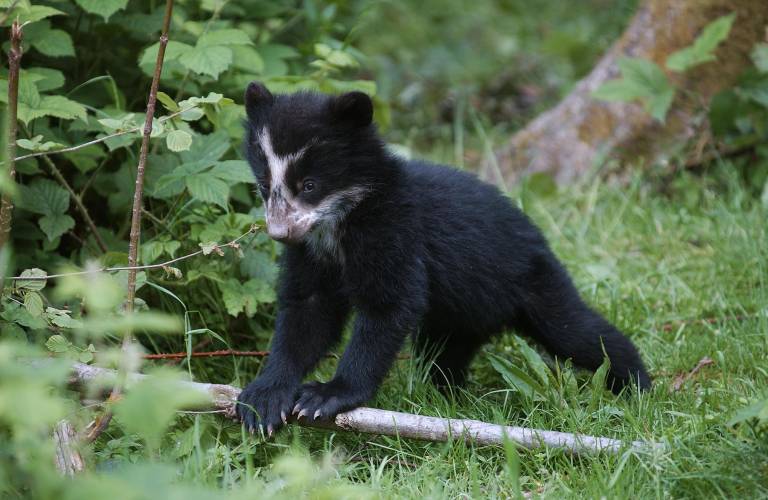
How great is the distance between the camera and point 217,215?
4855mm

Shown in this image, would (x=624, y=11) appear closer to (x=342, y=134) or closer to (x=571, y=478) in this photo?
(x=342, y=134)

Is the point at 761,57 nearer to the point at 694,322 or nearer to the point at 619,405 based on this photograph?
the point at 694,322

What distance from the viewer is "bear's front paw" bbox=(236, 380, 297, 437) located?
3.80 metres

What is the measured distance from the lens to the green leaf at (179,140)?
368cm

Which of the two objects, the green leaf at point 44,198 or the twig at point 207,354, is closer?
the twig at point 207,354

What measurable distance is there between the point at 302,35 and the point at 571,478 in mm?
3846

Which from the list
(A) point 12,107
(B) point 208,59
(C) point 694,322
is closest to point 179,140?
(A) point 12,107

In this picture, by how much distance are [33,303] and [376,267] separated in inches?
56.3

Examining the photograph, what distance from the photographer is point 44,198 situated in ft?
15.2

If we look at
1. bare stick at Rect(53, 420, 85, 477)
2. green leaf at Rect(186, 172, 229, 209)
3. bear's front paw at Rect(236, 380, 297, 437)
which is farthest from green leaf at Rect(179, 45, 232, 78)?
bare stick at Rect(53, 420, 85, 477)

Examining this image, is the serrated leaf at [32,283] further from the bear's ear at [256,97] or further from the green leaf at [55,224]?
the bear's ear at [256,97]

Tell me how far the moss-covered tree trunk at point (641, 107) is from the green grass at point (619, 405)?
88cm

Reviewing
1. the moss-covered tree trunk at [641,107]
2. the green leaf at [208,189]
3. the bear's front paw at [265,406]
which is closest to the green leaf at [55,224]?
the green leaf at [208,189]

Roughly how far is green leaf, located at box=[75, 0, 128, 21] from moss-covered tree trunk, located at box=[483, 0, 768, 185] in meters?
3.40
